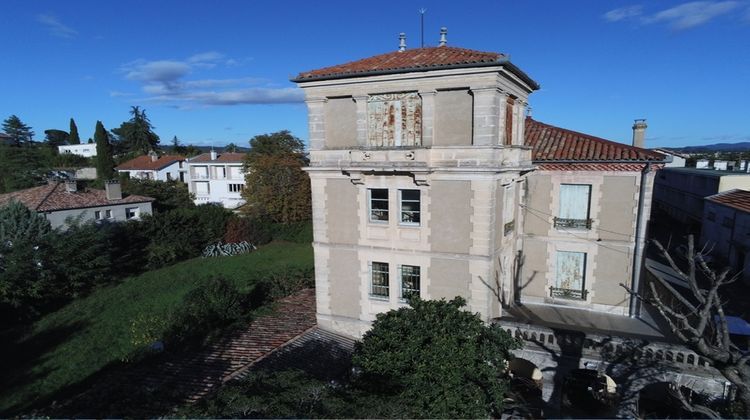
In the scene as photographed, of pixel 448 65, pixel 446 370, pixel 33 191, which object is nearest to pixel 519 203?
pixel 448 65

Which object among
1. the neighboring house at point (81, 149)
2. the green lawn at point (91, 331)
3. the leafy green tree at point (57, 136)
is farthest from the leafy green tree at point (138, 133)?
the green lawn at point (91, 331)

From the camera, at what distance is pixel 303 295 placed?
20.5 meters

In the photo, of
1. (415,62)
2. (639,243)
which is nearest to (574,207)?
(639,243)

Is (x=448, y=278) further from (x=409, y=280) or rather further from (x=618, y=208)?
(x=618, y=208)

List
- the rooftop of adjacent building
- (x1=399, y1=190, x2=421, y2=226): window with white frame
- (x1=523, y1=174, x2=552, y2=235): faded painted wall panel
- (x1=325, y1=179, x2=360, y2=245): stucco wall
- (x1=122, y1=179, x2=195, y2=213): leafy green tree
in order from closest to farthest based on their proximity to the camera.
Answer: (x1=399, y1=190, x2=421, y2=226): window with white frame → (x1=325, y1=179, x2=360, y2=245): stucco wall → (x1=523, y1=174, x2=552, y2=235): faded painted wall panel → the rooftop of adjacent building → (x1=122, y1=179, x2=195, y2=213): leafy green tree

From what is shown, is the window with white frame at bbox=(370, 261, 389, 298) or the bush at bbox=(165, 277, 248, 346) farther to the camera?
the bush at bbox=(165, 277, 248, 346)

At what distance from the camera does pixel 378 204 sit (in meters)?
14.5

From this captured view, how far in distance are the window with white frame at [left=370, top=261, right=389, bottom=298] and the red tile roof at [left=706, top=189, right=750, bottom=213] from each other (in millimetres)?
25385

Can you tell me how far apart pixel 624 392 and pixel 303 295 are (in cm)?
1373

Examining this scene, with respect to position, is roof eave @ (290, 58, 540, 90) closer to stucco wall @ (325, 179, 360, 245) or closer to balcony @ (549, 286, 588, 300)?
stucco wall @ (325, 179, 360, 245)

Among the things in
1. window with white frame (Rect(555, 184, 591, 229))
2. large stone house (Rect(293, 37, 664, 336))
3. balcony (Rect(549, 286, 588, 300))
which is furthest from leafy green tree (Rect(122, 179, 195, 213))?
window with white frame (Rect(555, 184, 591, 229))

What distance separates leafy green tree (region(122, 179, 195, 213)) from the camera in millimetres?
42781

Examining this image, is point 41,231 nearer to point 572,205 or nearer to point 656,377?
point 572,205

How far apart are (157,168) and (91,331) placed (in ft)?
145
